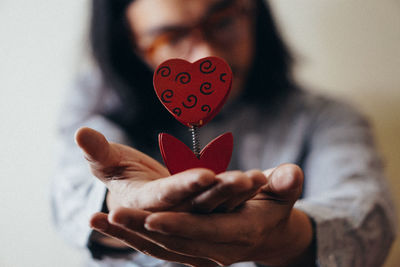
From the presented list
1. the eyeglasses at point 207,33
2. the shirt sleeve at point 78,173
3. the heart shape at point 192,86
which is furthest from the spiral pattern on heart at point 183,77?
the eyeglasses at point 207,33

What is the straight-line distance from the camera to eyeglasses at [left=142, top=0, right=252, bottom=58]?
3.07 ft

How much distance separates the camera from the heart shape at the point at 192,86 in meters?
0.51

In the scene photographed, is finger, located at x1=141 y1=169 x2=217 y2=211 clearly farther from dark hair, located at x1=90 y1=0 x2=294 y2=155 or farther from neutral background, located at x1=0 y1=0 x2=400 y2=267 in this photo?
neutral background, located at x1=0 y1=0 x2=400 y2=267

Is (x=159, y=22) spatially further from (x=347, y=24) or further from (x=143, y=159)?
(x=347, y=24)

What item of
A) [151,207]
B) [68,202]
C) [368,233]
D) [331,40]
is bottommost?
[368,233]

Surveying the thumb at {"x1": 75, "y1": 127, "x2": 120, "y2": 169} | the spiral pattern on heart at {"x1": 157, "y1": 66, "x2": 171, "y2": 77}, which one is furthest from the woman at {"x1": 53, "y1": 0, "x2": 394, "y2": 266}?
the spiral pattern on heart at {"x1": 157, "y1": 66, "x2": 171, "y2": 77}

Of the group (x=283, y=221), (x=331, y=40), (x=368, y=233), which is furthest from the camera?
(x=331, y=40)

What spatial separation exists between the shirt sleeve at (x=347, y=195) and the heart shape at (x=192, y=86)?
31cm

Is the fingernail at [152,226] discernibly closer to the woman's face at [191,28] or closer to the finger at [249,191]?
the finger at [249,191]

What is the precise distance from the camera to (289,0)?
136 centimetres

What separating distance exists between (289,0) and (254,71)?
358 millimetres

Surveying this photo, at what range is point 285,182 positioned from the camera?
1.42 ft

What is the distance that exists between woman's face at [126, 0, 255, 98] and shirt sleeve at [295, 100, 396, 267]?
38 centimetres

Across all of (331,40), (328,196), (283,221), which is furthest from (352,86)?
(283,221)
